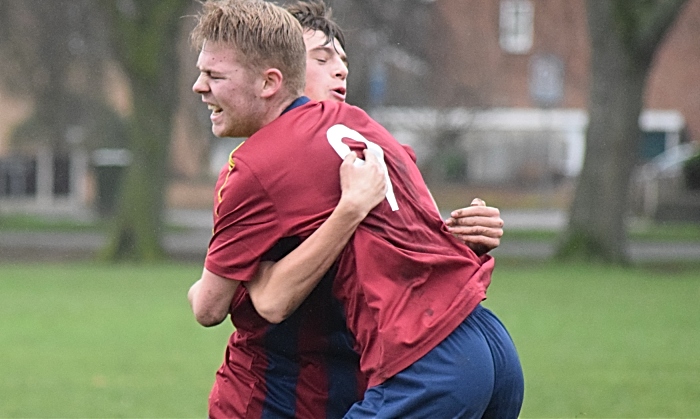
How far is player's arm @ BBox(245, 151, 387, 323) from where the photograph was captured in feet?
9.77

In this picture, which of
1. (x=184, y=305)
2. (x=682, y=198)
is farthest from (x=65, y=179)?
(x=184, y=305)

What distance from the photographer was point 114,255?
21.1 meters

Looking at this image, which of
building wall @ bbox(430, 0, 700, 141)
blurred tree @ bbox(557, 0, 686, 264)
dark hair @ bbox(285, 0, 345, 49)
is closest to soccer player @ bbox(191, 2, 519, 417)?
dark hair @ bbox(285, 0, 345, 49)

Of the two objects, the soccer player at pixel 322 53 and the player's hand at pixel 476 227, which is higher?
the soccer player at pixel 322 53

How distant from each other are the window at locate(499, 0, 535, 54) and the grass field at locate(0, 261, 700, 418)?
25502 millimetres

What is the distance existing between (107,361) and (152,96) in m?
12.4

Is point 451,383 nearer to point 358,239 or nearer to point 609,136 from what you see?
point 358,239

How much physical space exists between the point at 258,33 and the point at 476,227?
86 centimetres

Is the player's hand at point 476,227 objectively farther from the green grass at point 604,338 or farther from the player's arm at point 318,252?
the green grass at point 604,338

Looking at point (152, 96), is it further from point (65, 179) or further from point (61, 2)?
point (65, 179)

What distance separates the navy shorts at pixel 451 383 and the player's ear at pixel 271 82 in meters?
0.81

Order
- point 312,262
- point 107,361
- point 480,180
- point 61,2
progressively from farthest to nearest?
1. point 480,180
2. point 61,2
3. point 107,361
4. point 312,262

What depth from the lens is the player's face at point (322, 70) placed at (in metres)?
3.70

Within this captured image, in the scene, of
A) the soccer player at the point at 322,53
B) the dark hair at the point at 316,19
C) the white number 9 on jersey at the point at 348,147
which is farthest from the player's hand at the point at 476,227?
the dark hair at the point at 316,19
